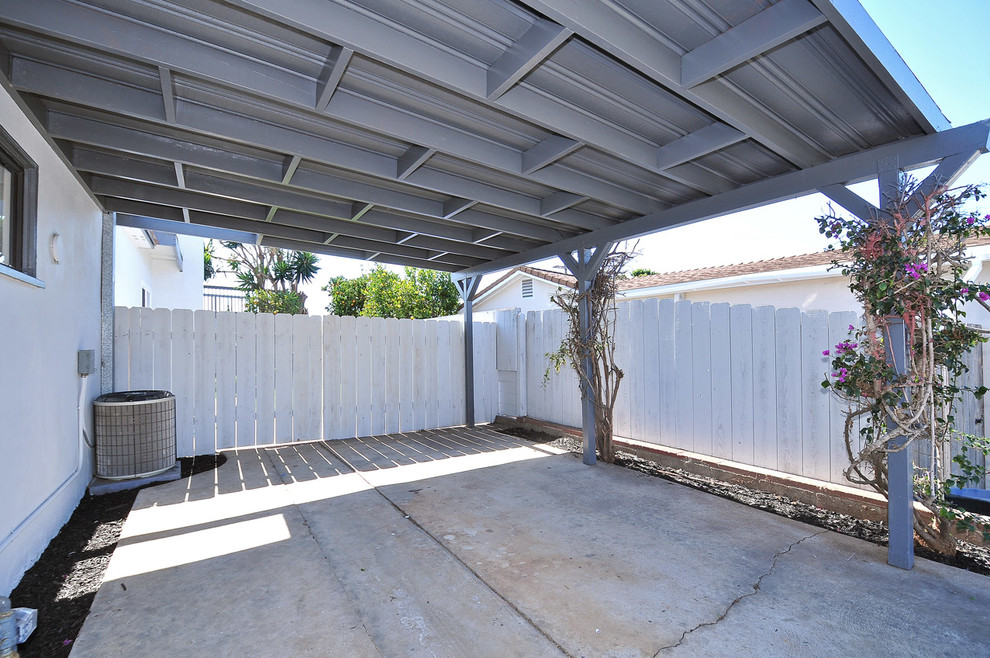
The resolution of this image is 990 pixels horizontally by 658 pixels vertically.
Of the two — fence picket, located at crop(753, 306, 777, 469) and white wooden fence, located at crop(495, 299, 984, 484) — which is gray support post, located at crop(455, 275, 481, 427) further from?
fence picket, located at crop(753, 306, 777, 469)

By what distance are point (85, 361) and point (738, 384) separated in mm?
5534

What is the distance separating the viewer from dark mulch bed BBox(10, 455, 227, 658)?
2.09 m

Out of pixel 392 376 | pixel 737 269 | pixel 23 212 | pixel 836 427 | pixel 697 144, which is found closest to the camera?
pixel 23 212

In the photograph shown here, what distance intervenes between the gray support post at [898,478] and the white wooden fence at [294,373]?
554 cm

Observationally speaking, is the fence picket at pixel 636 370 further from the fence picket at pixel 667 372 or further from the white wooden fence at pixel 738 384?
the fence picket at pixel 667 372

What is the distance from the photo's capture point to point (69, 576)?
8.57ft

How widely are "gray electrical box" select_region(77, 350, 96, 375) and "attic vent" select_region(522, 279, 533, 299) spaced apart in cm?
1025

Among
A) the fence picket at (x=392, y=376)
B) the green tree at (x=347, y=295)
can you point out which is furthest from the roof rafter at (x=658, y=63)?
the green tree at (x=347, y=295)

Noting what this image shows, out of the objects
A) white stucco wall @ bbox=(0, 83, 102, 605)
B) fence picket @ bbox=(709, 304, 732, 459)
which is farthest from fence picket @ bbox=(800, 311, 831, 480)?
white stucco wall @ bbox=(0, 83, 102, 605)

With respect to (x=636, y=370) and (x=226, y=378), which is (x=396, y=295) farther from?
(x=636, y=370)

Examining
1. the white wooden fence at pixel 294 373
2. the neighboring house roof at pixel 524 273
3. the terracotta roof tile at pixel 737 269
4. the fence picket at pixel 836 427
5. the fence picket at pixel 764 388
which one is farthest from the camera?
the neighboring house roof at pixel 524 273

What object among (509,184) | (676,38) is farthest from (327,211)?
(676,38)

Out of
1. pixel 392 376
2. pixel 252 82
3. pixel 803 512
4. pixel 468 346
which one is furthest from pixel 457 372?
pixel 252 82

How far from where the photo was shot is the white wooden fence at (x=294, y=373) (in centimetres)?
526
